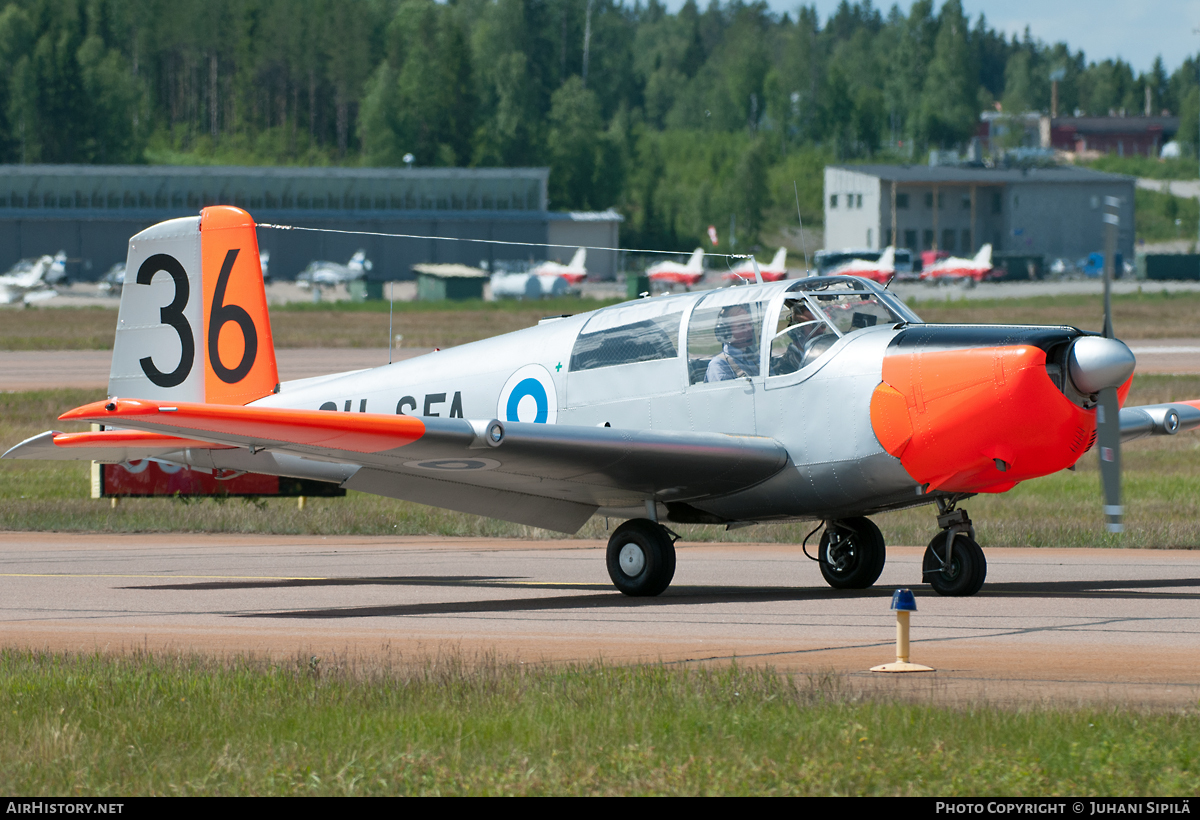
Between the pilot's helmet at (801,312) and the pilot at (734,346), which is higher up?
the pilot's helmet at (801,312)

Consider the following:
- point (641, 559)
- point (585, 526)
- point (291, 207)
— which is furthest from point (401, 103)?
point (641, 559)

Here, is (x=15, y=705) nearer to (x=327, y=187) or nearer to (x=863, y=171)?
(x=327, y=187)

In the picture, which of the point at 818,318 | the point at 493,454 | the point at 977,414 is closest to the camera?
the point at 977,414

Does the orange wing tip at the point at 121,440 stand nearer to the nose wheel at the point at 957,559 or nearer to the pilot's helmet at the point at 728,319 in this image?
the pilot's helmet at the point at 728,319

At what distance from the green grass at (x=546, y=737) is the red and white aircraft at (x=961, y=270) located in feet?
349

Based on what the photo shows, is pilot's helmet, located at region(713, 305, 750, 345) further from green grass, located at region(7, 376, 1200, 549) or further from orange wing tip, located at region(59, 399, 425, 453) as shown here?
green grass, located at region(7, 376, 1200, 549)

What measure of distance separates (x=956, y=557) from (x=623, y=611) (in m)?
2.88

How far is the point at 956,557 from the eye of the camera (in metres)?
12.7

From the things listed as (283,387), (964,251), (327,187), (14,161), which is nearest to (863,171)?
(964,251)

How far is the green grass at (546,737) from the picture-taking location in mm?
6477

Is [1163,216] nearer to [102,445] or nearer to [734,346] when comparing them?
[734,346]

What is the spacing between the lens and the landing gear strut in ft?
41.3

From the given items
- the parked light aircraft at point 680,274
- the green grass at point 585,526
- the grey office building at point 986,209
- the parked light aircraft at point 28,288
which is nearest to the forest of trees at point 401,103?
the grey office building at point 986,209

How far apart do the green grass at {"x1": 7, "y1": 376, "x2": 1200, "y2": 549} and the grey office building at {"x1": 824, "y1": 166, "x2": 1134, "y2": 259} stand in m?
122
